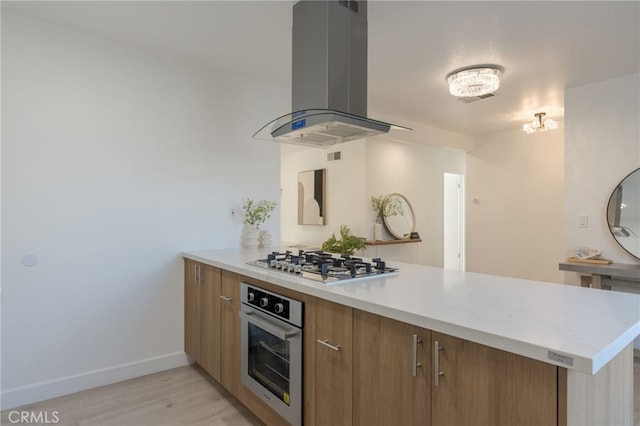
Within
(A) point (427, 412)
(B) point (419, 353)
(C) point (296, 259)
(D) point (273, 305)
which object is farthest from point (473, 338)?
(C) point (296, 259)

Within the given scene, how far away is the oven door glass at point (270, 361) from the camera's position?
1.74 m

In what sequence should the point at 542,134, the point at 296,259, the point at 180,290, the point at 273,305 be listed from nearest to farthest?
the point at 273,305 → the point at 296,259 → the point at 180,290 → the point at 542,134

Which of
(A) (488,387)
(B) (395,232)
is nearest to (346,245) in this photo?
(B) (395,232)

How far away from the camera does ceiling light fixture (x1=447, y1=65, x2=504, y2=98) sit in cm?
288

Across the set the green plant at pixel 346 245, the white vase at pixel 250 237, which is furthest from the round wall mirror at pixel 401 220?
the white vase at pixel 250 237

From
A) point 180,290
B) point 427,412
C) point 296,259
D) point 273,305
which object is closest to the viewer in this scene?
point 427,412

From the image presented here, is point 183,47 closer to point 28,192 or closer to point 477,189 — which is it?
point 28,192

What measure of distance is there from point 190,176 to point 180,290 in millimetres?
939

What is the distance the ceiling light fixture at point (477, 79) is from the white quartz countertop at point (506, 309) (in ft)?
5.91

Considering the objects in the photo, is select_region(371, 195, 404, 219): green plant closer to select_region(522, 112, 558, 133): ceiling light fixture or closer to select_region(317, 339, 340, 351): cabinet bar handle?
select_region(522, 112, 558, 133): ceiling light fixture

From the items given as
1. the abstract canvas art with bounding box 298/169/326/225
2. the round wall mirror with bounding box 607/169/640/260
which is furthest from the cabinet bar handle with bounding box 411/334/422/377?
the abstract canvas art with bounding box 298/169/326/225

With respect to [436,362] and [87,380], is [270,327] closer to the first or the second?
[436,362]

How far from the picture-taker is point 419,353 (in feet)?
3.85

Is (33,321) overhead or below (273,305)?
below
